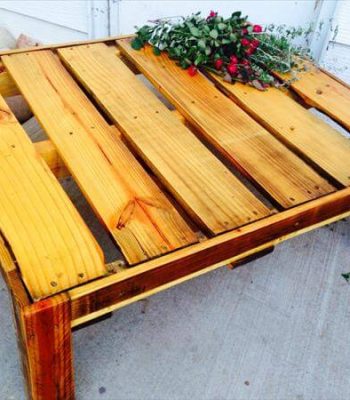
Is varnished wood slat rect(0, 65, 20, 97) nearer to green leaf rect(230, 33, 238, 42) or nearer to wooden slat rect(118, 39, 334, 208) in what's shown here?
wooden slat rect(118, 39, 334, 208)

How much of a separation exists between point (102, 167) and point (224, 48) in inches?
41.8

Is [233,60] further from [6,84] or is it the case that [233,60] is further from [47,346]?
[47,346]

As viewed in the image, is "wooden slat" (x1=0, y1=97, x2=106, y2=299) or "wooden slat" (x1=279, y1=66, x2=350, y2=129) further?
"wooden slat" (x1=279, y1=66, x2=350, y2=129)

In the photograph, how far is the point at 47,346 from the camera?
1220mm

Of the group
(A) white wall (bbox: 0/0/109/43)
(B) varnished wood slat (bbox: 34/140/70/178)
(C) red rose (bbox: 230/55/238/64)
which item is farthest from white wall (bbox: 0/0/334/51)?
(B) varnished wood slat (bbox: 34/140/70/178)

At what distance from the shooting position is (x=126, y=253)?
1.31 metres

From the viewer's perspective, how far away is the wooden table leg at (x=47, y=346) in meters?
1.13

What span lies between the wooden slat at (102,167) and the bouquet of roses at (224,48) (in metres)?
0.52

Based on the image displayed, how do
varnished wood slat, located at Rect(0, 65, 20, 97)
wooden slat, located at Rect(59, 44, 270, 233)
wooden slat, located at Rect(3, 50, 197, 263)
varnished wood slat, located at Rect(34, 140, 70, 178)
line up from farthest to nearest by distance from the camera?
varnished wood slat, located at Rect(0, 65, 20, 97) < varnished wood slat, located at Rect(34, 140, 70, 178) < wooden slat, located at Rect(59, 44, 270, 233) < wooden slat, located at Rect(3, 50, 197, 263)

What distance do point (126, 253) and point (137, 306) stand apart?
0.66m

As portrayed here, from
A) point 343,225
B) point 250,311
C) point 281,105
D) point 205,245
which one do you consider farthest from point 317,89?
point 205,245

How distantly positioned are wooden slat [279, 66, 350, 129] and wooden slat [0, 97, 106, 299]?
49.4 inches

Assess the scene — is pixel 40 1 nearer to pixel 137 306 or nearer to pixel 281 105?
pixel 281 105

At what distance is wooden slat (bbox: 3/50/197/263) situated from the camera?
4.51 ft
